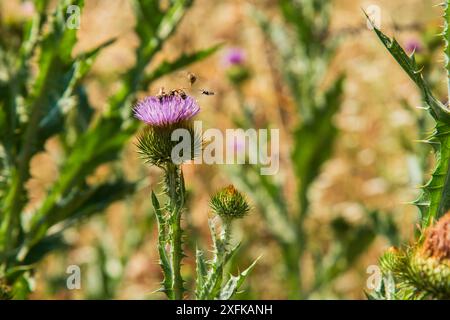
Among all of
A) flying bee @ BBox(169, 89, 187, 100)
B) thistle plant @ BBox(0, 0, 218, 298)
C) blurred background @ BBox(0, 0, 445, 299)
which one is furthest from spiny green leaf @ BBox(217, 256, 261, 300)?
blurred background @ BBox(0, 0, 445, 299)

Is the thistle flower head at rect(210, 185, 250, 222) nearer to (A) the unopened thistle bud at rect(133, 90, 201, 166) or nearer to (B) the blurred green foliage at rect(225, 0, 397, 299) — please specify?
(A) the unopened thistle bud at rect(133, 90, 201, 166)

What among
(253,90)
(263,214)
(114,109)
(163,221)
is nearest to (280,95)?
(253,90)

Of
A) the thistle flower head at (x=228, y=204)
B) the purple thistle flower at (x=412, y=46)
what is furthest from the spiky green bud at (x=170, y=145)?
the purple thistle flower at (x=412, y=46)

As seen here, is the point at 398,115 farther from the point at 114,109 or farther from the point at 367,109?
the point at 114,109

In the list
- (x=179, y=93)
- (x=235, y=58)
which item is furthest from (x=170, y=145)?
(x=235, y=58)

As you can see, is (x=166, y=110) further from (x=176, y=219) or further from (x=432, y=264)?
(x=432, y=264)
